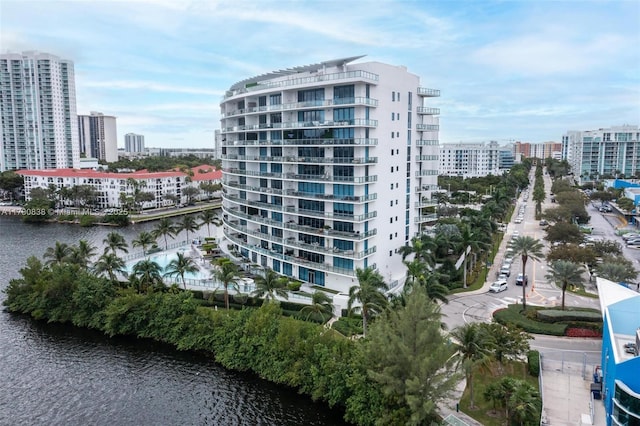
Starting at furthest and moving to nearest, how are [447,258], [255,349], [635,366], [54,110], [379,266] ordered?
[54,110]
[447,258]
[379,266]
[255,349]
[635,366]

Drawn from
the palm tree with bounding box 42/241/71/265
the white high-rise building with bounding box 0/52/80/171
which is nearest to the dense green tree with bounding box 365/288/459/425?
the palm tree with bounding box 42/241/71/265

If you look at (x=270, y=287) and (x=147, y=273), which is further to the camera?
(x=147, y=273)

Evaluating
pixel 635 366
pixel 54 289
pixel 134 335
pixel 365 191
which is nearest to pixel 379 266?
pixel 365 191

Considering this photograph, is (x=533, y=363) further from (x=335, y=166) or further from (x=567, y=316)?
(x=335, y=166)

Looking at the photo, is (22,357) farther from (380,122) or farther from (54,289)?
(380,122)

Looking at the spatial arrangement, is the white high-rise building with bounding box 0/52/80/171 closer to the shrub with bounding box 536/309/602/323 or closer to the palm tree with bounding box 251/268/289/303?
the palm tree with bounding box 251/268/289/303

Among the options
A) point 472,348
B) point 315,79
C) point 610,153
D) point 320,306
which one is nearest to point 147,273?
point 320,306
